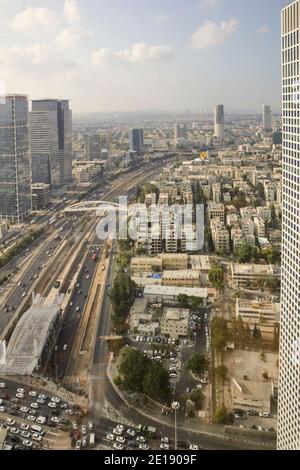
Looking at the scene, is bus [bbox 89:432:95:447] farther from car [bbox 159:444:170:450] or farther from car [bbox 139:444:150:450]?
car [bbox 159:444:170:450]

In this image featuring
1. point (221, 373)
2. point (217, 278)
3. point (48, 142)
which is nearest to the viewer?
point (221, 373)

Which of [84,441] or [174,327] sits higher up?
[174,327]

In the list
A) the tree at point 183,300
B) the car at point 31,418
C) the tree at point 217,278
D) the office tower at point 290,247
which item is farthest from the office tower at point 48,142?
the office tower at point 290,247

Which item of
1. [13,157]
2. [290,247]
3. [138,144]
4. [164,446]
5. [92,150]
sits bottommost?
[164,446]

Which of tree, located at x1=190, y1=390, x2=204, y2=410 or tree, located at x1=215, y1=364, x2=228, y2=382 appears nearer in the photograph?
tree, located at x1=190, y1=390, x2=204, y2=410

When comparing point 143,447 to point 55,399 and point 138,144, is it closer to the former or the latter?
point 55,399

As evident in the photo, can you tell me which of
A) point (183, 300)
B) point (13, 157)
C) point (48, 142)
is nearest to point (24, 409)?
point (183, 300)

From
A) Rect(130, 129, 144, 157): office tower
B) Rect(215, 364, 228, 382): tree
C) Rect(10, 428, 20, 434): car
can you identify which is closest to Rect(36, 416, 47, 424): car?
Rect(10, 428, 20, 434): car

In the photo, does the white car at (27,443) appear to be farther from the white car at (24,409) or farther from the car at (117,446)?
the car at (117,446)
